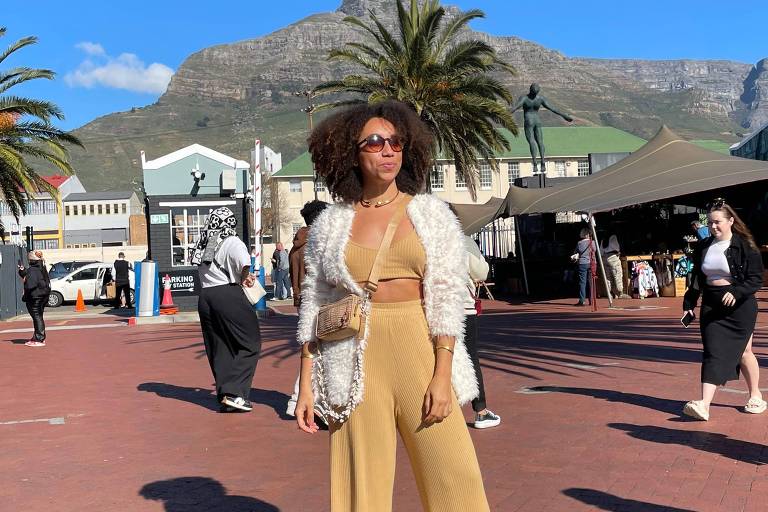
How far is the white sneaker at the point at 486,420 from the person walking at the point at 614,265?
592 inches

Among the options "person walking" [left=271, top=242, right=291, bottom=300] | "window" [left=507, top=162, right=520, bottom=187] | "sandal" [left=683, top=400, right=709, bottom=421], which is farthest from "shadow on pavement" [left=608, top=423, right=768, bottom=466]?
"window" [left=507, top=162, right=520, bottom=187]

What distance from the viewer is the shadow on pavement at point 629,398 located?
25.4ft

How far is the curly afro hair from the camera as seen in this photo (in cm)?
347

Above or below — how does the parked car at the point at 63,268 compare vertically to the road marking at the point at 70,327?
above

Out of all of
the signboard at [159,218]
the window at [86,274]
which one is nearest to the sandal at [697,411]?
the signboard at [159,218]

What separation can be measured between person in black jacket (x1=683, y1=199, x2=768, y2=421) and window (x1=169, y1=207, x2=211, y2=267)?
18.1 m

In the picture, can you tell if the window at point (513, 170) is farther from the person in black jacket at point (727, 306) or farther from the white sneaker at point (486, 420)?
the white sneaker at point (486, 420)

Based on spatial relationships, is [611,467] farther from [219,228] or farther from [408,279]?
[219,228]

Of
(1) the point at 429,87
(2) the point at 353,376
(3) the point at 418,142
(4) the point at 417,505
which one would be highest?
(1) the point at 429,87

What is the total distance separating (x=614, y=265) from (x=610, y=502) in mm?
17088

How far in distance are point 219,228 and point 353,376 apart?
5.58 metres

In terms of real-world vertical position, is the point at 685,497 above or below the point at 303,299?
below

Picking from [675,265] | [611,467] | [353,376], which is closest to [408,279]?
[353,376]

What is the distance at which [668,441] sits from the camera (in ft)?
21.5
